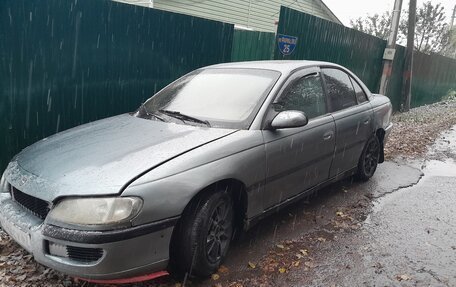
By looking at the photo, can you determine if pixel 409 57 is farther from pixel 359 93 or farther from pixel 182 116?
pixel 182 116

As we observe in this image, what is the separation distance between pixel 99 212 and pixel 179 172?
0.58 metres

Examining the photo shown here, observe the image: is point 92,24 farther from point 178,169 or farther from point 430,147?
point 430,147

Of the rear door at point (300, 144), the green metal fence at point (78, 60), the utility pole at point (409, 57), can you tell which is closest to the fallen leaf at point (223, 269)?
the rear door at point (300, 144)

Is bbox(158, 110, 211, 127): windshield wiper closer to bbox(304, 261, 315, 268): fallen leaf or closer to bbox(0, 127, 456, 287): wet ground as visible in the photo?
bbox(0, 127, 456, 287): wet ground

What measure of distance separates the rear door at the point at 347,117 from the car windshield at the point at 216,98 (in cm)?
99

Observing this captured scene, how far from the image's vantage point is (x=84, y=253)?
257 centimetres

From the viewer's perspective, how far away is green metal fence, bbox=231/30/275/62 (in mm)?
7629

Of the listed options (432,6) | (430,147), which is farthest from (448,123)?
(432,6)

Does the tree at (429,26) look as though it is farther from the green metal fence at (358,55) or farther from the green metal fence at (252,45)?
the green metal fence at (252,45)

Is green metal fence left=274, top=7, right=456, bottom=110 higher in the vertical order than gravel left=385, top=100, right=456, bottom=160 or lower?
higher

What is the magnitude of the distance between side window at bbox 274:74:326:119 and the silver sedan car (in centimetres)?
1

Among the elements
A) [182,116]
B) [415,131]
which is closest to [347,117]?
[182,116]

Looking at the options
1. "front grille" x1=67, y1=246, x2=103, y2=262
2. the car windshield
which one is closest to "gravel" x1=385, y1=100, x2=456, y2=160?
the car windshield

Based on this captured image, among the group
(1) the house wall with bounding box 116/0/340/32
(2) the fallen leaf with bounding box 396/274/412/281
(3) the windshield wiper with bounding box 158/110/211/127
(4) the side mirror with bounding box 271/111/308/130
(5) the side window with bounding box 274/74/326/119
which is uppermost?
(1) the house wall with bounding box 116/0/340/32
